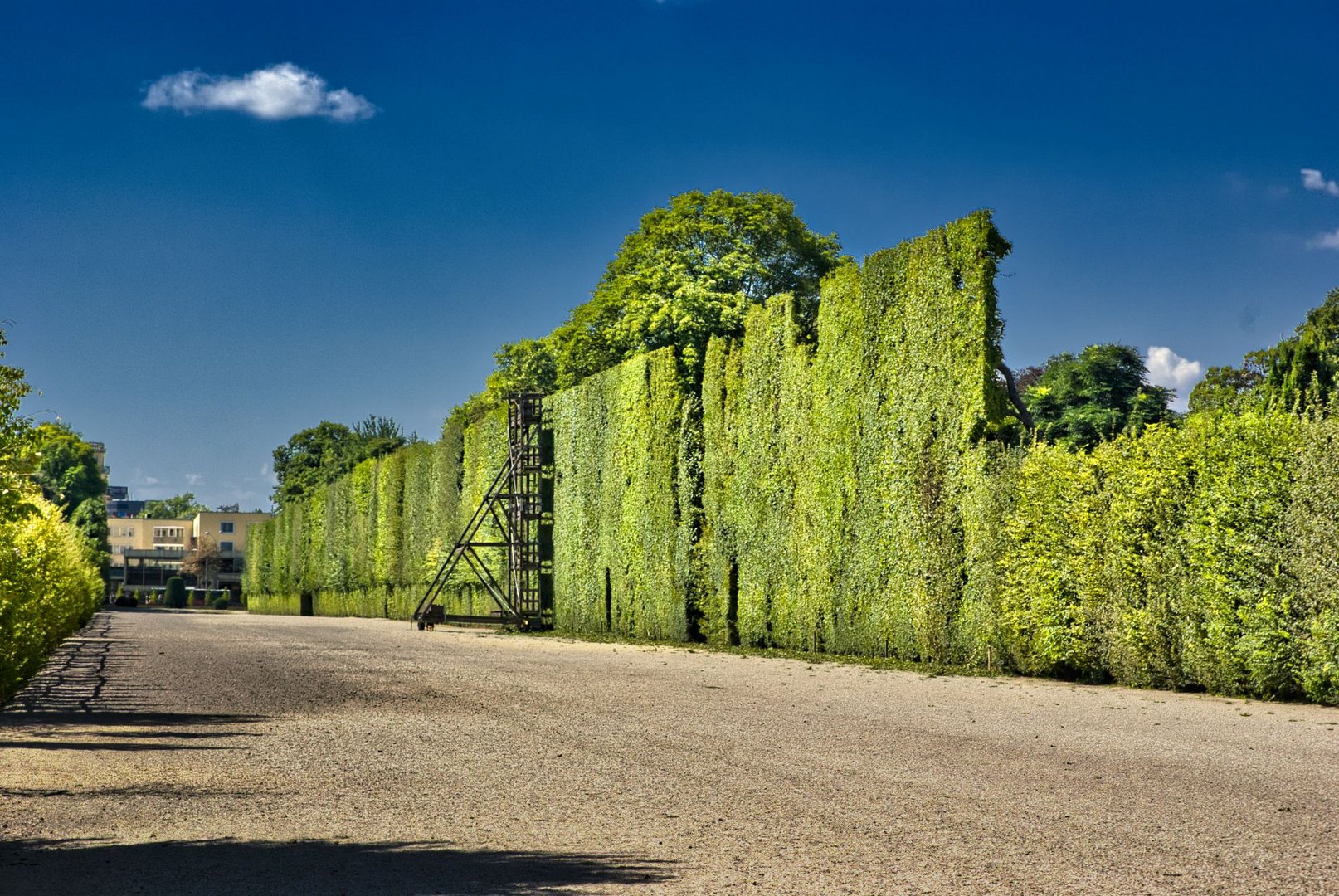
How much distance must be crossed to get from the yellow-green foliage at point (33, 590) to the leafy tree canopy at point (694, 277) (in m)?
18.7

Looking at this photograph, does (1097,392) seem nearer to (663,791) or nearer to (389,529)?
(389,529)

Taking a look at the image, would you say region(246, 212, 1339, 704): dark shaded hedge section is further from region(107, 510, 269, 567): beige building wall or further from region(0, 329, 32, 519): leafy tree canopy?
region(107, 510, 269, 567): beige building wall

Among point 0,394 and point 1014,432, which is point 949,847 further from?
point 1014,432

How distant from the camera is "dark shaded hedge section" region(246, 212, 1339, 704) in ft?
43.4

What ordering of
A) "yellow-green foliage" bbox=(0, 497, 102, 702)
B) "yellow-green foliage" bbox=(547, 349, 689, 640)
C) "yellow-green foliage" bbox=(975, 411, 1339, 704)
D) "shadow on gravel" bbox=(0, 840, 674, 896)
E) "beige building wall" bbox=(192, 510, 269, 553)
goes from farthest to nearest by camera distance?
"beige building wall" bbox=(192, 510, 269, 553) < "yellow-green foliage" bbox=(547, 349, 689, 640) < "yellow-green foliage" bbox=(975, 411, 1339, 704) < "yellow-green foliage" bbox=(0, 497, 102, 702) < "shadow on gravel" bbox=(0, 840, 674, 896)

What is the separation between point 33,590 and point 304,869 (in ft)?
34.9

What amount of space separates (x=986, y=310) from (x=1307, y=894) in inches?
521

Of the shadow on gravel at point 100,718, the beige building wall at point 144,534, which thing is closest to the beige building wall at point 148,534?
the beige building wall at point 144,534

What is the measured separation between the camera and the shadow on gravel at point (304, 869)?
539 centimetres

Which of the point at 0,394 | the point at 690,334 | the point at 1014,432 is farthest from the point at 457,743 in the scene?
the point at 690,334

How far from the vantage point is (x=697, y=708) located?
12523 millimetres

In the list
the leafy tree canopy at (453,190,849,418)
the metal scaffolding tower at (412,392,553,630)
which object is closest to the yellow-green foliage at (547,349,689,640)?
the metal scaffolding tower at (412,392,553,630)

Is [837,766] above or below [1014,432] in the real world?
below

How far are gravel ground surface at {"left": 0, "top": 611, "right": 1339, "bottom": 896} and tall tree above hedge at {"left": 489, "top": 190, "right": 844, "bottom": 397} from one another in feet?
85.6
